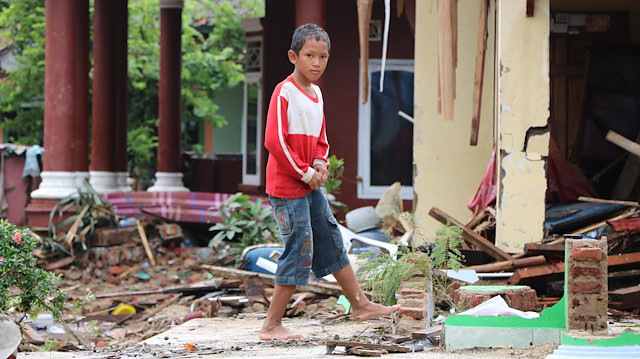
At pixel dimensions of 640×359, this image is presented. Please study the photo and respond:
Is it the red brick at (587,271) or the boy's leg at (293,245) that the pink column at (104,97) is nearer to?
the boy's leg at (293,245)

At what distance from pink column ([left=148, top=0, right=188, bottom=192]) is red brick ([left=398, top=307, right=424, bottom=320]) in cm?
1155

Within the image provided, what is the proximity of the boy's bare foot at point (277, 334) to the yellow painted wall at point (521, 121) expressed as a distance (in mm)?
2455

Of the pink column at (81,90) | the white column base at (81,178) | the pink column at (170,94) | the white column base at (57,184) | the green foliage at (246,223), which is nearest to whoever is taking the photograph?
the green foliage at (246,223)

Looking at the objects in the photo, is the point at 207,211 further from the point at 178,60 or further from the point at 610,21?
the point at 610,21

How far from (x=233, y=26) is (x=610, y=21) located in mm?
20966

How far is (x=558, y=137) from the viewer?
960cm

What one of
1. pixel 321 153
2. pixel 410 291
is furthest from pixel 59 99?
pixel 410 291

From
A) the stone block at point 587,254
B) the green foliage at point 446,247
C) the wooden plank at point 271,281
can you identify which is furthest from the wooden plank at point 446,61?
the stone block at point 587,254

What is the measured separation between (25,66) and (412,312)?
20996 millimetres

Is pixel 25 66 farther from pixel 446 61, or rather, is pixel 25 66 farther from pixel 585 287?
pixel 585 287

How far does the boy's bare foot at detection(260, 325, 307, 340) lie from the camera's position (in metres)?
4.76

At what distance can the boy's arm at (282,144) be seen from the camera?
4621 millimetres

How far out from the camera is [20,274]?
496 cm

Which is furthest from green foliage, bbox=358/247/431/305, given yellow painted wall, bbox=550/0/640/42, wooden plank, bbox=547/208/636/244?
yellow painted wall, bbox=550/0/640/42
